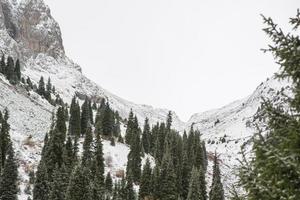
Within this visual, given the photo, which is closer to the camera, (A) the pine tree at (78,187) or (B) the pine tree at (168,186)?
(A) the pine tree at (78,187)

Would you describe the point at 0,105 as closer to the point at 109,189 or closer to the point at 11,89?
the point at 11,89

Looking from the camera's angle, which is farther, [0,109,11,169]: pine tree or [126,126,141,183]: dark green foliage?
[126,126,141,183]: dark green foliage

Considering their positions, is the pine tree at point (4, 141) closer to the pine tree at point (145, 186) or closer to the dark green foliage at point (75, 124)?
the pine tree at point (145, 186)

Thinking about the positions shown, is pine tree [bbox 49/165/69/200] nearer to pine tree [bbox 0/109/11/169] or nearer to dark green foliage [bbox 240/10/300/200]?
pine tree [bbox 0/109/11/169]

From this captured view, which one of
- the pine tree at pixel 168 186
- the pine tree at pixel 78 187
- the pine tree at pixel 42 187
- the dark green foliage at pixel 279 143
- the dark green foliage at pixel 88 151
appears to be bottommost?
the dark green foliage at pixel 279 143

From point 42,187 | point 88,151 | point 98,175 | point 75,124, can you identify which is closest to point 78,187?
point 42,187

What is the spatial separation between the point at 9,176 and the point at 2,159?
22125 millimetres

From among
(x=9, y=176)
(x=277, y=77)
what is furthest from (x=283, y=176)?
(x=9, y=176)

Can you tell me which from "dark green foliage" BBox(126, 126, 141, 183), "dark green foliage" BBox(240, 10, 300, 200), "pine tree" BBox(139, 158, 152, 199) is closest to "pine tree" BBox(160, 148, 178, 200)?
A: "pine tree" BBox(139, 158, 152, 199)

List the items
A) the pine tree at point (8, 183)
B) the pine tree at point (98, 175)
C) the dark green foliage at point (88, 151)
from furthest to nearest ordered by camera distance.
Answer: the dark green foliage at point (88, 151)
the pine tree at point (98, 175)
the pine tree at point (8, 183)

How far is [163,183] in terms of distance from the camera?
78750mm

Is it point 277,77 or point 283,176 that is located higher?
point 277,77

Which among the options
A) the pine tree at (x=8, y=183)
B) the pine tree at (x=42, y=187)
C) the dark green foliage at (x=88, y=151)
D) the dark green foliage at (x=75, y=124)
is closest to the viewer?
the pine tree at (x=8, y=183)

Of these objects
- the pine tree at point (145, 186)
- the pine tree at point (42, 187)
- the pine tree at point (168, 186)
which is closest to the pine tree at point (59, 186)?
the pine tree at point (42, 187)
